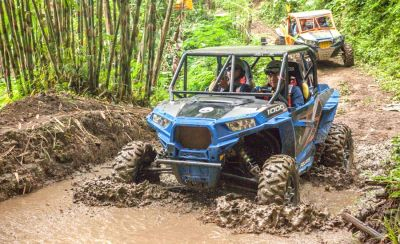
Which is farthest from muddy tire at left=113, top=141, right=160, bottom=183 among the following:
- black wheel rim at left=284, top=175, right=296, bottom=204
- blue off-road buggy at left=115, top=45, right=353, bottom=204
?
black wheel rim at left=284, top=175, right=296, bottom=204

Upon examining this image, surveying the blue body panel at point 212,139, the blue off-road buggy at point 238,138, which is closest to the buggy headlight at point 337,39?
the blue off-road buggy at point 238,138

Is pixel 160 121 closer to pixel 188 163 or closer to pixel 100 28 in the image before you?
pixel 188 163

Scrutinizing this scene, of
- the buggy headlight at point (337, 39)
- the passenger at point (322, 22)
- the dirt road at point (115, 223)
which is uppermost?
the dirt road at point (115, 223)

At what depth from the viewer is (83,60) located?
24.8 feet

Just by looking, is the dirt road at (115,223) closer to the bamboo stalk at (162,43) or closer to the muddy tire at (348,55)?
the bamboo stalk at (162,43)

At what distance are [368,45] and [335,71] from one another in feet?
5.48

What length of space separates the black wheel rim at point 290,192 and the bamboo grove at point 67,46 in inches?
130

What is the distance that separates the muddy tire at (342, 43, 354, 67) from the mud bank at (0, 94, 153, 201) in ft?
30.1

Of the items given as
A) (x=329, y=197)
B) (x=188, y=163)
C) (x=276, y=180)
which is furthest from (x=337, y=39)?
(x=188, y=163)

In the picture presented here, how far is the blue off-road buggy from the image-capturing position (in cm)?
471

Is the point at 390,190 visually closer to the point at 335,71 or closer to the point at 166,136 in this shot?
the point at 166,136

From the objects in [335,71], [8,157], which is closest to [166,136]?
[8,157]

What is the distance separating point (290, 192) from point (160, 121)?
134 cm

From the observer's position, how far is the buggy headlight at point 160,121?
501cm
